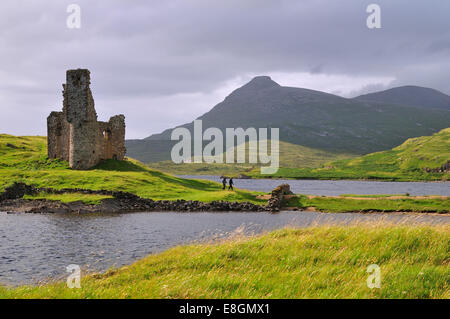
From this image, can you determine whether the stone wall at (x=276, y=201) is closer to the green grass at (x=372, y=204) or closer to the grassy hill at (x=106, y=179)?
the green grass at (x=372, y=204)

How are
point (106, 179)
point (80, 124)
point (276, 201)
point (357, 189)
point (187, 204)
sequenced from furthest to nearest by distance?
point (357, 189) → point (80, 124) → point (106, 179) → point (276, 201) → point (187, 204)

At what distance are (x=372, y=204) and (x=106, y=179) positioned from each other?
141ft

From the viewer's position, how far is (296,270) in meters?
14.0

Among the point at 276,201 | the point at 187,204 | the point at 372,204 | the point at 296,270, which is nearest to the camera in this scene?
the point at 296,270

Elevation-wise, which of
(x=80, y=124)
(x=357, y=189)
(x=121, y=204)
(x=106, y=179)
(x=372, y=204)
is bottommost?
(x=357, y=189)

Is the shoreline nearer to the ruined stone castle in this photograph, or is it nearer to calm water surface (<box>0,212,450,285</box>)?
calm water surface (<box>0,212,450,285</box>)

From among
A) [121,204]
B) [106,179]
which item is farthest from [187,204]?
[106,179]

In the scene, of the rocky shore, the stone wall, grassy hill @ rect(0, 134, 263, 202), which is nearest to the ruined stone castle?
grassy hill @ rect(0, 134, 263, 202)

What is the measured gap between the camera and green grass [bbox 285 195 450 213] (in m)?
55.6

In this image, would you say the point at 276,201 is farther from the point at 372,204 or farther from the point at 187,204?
the point at 372,204

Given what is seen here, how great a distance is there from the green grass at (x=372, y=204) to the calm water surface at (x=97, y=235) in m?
6.24
